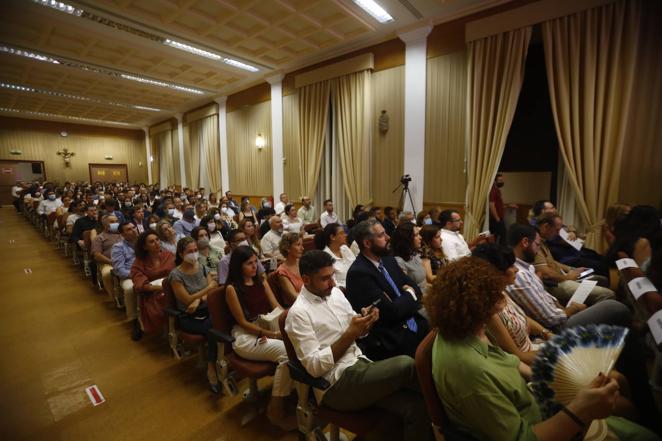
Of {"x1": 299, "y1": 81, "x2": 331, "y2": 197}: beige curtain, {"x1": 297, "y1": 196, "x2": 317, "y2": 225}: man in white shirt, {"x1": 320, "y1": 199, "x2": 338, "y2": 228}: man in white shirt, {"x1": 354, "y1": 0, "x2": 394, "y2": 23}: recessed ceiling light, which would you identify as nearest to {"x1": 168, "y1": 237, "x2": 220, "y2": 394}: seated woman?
{"x1": 320, "y1": 199, "x2": 338, "y2": 228}: man in white shirt

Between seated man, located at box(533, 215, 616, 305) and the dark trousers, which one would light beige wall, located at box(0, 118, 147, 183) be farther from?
seated man, located at box(533, 215, 616, 305)

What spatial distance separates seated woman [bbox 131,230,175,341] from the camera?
307 centimetres

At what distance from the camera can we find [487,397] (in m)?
1.10

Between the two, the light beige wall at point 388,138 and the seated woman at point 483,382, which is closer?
the seated woman at point 483,382

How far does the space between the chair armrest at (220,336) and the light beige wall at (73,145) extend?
19.0 metres

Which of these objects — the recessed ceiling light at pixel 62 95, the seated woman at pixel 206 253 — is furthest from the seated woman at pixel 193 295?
the recessed ceiling light at pixel 62 95

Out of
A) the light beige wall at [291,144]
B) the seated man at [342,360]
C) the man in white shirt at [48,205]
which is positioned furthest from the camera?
the light beige wall at [291,144]

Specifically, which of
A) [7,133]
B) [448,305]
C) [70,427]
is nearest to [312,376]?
[448,305]

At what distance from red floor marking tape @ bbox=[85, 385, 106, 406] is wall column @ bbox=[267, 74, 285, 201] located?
6.96 meters

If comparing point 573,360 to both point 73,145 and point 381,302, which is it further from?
point 73,145

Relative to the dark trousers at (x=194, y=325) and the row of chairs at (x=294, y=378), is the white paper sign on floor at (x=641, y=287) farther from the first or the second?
the dark trousers at (x=194, y=325)

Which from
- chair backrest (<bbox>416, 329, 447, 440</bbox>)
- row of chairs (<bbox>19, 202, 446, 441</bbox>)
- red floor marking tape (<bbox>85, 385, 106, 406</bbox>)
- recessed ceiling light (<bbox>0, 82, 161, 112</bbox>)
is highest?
recessed ceiling light (<bbox>0, 82, 161, 112</bbox>)

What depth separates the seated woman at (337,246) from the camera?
3.24 meters

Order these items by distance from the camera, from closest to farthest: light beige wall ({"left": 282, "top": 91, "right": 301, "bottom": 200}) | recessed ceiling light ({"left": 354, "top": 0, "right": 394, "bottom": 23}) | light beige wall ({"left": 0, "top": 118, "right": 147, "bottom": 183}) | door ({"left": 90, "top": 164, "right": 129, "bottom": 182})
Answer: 1. recessed ceiling light ({"left": 354, "top": 0, "right": 394, "bottom": 23})
2. light beige wall ({"left": 282, "top": 91, "right": 301, "bottom": 200})
3. light beige wall ({"left": 0, "top": 118, "right": 147, "bottom": 183})
4. door ({"left": 90, "top": 164, "right": 129, "bottom": 182})
